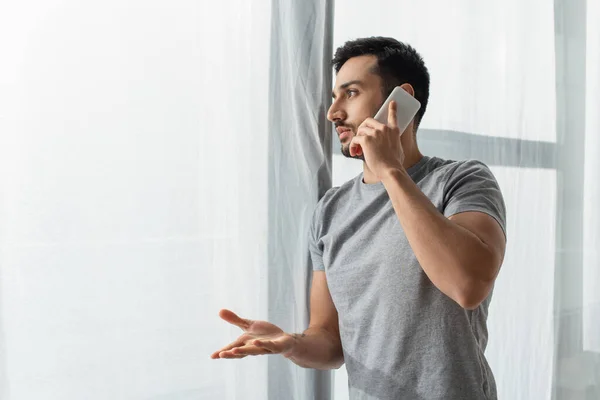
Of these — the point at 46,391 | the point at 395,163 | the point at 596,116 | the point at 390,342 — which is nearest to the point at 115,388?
the point at 46,391

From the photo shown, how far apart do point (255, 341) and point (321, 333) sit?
0.82 ft

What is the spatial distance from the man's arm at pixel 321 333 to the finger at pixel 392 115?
33cm

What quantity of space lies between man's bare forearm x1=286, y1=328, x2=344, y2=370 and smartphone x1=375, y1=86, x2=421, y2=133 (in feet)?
1.32

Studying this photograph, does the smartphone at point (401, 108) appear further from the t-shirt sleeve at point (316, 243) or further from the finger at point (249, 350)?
the finger at point (249, 350)

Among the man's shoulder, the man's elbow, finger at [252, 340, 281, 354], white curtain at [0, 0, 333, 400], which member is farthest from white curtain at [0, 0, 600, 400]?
the man's elbow

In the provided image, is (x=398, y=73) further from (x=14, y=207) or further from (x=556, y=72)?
(x=556, y=72)

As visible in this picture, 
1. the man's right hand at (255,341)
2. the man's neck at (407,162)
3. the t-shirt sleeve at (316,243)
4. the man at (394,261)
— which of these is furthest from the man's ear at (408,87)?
the man's right hand at (255,341)

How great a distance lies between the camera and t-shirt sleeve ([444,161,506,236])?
1052mm

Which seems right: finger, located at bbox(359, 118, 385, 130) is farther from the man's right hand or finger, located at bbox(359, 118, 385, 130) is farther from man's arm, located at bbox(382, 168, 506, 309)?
the man's right hand

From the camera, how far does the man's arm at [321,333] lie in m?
1.19

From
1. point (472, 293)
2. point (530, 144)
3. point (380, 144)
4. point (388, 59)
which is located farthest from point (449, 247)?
point (530, 144)

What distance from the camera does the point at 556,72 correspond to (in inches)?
73.5

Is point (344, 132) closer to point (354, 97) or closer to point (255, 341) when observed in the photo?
point (354, 97)

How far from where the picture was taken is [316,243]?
1256 mm
